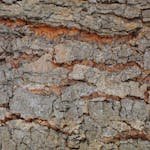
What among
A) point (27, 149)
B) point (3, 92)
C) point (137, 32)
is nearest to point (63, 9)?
point (137, 32)

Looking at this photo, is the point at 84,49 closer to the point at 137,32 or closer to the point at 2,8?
the point at 137,32

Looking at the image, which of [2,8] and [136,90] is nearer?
[136,90]

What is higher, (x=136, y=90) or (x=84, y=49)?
(x=84, y=49)

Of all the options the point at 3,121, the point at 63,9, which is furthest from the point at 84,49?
the point at 3,121

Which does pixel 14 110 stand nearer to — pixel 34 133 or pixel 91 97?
pixel 34 133

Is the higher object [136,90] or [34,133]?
[136,90]

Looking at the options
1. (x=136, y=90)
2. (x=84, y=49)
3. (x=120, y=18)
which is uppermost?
(x=120, y=18)
